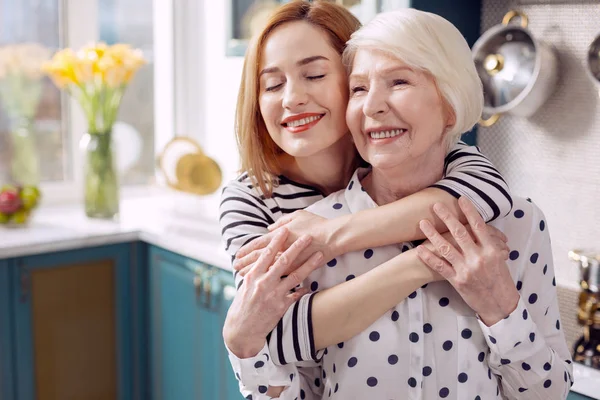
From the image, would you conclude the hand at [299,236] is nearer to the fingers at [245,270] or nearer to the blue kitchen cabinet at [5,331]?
the fingers at [245,270]

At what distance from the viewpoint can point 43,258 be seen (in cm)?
239

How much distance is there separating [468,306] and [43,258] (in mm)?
1713

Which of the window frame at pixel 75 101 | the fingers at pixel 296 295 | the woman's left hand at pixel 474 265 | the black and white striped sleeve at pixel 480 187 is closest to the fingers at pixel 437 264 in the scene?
the woman's left hand at pixel 474 265

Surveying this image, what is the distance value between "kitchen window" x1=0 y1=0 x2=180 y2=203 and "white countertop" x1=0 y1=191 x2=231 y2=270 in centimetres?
23

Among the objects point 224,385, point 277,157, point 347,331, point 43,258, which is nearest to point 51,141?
point 43,258

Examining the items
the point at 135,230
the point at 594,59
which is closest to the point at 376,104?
the point at 594,59

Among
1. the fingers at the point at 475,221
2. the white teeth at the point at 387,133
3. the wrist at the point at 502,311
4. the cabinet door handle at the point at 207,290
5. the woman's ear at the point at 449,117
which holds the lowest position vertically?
the cabinet door handle at the point at 207,290

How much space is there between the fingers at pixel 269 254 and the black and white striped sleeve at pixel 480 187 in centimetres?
26

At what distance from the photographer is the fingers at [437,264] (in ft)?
3.49

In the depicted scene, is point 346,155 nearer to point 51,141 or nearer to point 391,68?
point 391,68

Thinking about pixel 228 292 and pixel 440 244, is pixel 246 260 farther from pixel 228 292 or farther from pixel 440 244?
pixel 228 292

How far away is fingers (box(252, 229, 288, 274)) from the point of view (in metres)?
1.12

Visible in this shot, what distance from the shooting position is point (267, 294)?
3.63ft

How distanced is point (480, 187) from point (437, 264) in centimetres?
15
